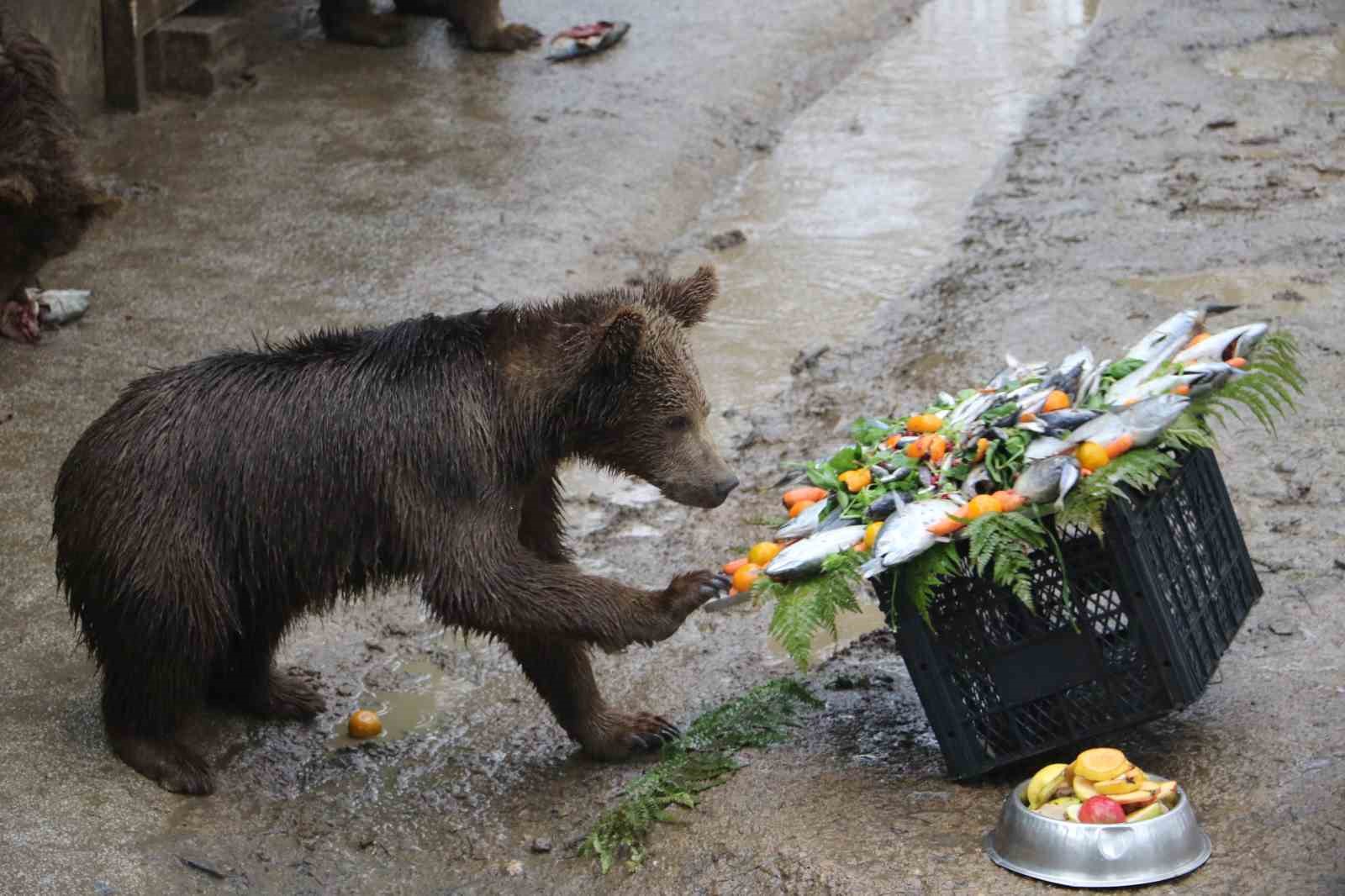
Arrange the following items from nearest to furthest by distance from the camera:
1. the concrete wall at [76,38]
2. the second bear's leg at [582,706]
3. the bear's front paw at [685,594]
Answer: the bear's front paw at [685,594] → the second bear's leg at [582,706] → the concrete wall at [76,38]

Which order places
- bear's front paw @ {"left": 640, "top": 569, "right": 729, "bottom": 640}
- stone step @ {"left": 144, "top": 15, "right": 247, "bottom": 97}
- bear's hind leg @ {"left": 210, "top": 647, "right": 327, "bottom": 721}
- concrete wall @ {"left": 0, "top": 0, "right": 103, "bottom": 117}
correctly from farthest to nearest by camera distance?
stone step @ {"left": 144, "top": 15, "right": 247, "bottom": 97}, concrete wall @ {"left": 0, "top": 0, "right": 103, "bottom": 117}, bear's hind leg @ {"left": 210, "top": 647, "right": 327, "bottom": 721}, bear's front paw @ {"left": 640, "top": 569, "right": 729, "bottom": 640}

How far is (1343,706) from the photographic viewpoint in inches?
175

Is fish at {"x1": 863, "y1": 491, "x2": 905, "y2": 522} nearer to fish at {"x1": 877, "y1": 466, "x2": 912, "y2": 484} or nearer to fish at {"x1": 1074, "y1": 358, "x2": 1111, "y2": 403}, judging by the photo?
fish at {"x1": 877, "y1": 466, "x2": 912, "y2": 484}

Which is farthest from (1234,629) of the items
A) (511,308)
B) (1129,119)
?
(1129,119)

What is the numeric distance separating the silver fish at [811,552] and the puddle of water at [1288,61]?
835 cm

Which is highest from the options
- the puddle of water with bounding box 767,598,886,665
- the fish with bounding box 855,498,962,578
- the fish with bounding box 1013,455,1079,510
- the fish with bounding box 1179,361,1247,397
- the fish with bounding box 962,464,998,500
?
the fish with bounding box 1179,361,1247,397

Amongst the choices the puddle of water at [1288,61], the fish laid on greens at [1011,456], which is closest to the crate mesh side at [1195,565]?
the fish laid on greens at [1011,456]

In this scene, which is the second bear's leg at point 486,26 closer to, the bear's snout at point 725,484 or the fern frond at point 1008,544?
the bear's snout at point 725,484

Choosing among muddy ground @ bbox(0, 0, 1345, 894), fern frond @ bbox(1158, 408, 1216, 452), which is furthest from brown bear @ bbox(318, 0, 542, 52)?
fern frond @ bbox(1158, 408, 1216, 452)

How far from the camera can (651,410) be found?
4.80m

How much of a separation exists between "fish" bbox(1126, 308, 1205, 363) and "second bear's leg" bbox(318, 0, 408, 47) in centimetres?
856

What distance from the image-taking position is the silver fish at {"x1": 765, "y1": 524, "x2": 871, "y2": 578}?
4207 millimetres

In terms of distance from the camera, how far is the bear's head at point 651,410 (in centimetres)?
475

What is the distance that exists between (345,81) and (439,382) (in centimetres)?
713
